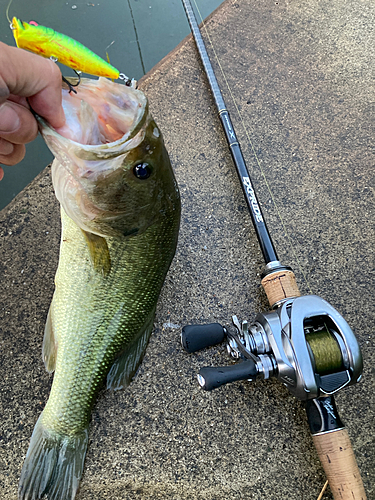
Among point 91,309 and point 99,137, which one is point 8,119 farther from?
point 91,309

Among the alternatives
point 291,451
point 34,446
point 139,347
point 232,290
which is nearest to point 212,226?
point 232,290

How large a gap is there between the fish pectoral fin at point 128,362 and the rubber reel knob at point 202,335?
0.27 m

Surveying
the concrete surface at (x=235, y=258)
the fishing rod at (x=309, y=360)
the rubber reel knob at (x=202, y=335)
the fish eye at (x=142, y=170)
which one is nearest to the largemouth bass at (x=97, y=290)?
the fish eye at (x=142, y=170)

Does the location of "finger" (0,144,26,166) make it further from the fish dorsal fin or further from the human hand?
the fish dorsal fin

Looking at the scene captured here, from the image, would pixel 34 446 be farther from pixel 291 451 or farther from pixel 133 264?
pixel 291 451

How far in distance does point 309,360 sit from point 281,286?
460 mm

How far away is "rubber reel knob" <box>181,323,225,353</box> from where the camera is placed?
179 cm

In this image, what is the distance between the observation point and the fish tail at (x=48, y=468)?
1685mm

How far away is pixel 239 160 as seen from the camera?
88.0 inches

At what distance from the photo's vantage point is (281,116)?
2621 mm

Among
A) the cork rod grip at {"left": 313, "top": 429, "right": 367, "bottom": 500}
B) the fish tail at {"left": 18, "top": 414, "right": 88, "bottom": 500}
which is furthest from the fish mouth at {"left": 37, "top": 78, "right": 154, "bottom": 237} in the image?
the cork rod grip at {"left": 313, "top": 429, "right": 367, "bottom": 500}

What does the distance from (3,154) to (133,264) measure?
0.77 m

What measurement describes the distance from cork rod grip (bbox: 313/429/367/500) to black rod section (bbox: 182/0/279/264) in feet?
3.06

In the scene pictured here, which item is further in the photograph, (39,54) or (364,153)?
(364,153)
